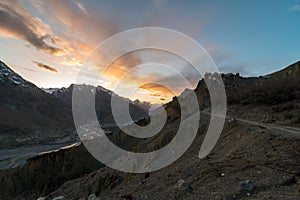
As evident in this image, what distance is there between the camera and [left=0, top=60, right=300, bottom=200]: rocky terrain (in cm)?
1073

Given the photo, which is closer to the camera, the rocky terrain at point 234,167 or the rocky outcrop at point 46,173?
the rocky terrain at point 234,167

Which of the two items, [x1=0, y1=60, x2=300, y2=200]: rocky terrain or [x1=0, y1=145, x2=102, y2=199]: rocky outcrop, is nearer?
[x1=0, y1=60, x2=300, y2=200]: rocky terrain

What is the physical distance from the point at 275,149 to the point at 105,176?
63.0ft

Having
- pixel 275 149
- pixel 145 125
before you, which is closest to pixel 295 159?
pixel 275 149

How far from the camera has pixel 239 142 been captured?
54.5 ft

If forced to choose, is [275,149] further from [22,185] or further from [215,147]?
[22,185]

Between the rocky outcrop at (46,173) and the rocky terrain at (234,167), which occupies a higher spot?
the rocky terrain at (234,167)

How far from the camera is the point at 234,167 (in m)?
12.7

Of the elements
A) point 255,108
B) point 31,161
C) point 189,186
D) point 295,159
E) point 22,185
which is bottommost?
point 22,185

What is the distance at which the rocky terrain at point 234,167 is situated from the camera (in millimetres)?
10734

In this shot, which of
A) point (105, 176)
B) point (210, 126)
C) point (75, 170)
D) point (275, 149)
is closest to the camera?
point (275, 149)

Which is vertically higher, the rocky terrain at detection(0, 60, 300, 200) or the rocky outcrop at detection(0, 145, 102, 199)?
the rocky terrain at detection(0, 60, 300, 200)

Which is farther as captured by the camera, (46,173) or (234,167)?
(46,173)

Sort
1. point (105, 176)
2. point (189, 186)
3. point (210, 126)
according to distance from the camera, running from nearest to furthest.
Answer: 1. point (189, 186)
2. point (210, 126)
3. point (105, 176)
